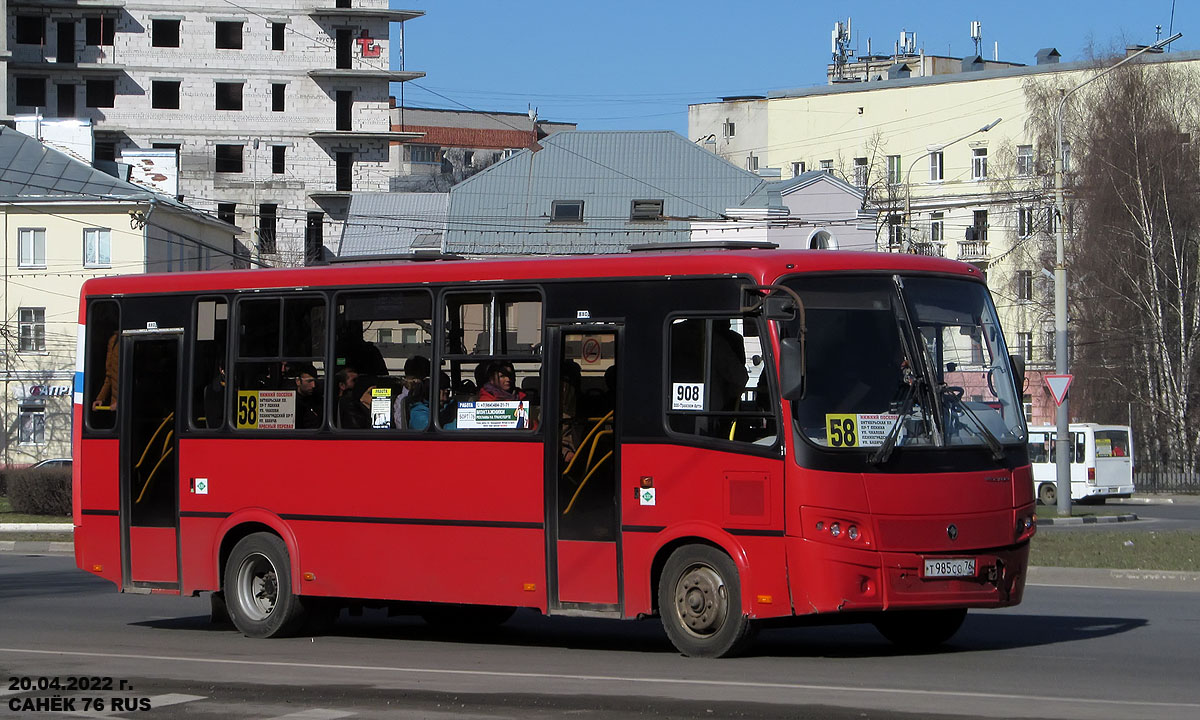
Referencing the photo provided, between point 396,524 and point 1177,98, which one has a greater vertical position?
point 1177,98

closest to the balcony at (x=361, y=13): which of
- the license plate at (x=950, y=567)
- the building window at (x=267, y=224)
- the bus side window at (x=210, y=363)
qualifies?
the building window at (x=267, y=224)

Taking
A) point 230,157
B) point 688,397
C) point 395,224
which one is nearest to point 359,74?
point 230,157

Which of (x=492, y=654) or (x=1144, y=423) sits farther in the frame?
(x=1144, y=423)

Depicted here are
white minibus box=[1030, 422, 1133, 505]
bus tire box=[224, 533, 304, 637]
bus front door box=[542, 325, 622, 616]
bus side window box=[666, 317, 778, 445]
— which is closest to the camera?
bus side window box=[666, 317, 778, 445]

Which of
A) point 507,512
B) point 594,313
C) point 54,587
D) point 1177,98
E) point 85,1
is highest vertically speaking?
point 85,1

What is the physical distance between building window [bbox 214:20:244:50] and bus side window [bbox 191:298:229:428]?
81.2 metres

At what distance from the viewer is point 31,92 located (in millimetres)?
90875

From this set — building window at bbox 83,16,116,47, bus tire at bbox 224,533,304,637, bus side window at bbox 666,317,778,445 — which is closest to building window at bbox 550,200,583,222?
building window at bbox 83,16,116,47

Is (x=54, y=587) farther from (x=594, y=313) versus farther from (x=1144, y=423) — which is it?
(x=1144, y=423)

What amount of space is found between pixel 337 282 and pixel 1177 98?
54814 millimetres

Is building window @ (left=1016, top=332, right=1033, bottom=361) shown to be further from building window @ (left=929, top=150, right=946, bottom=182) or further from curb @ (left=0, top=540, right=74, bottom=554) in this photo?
curb @ (left=0, top=540, right=74, bottom=554)

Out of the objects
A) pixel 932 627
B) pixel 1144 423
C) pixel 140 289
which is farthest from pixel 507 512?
pixel 1144 423

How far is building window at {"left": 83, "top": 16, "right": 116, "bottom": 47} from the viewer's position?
9112 centimetres

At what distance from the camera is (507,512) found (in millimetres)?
12898
